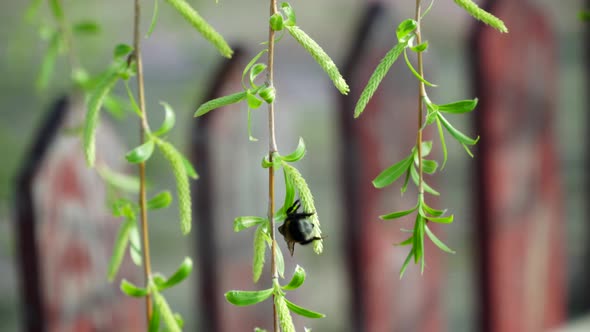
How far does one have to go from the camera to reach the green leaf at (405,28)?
49cm

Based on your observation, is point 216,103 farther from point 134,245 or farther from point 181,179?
point 134,245

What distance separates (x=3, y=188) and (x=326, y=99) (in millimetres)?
941

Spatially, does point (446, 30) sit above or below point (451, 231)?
above

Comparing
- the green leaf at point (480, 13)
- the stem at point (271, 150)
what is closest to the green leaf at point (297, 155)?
the stem at point (271, 150)

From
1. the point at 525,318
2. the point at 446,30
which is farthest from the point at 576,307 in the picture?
the point at 525,318

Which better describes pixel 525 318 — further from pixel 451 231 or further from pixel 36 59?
pixel 36 59

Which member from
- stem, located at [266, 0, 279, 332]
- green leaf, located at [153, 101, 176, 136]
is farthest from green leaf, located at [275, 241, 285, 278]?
green leaf, located at [153, 101, 176, 136]

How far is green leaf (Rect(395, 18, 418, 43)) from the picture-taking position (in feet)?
1.59

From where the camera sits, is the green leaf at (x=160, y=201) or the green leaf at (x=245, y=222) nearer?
the green leaf at (x=245, y=222)

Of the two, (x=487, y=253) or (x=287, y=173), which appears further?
(x=487, y=253)

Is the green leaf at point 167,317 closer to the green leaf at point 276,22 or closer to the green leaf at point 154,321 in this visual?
the green leaf at point 154,321

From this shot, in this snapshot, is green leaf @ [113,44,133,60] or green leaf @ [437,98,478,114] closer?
green leaf @ [437,98,478,114]

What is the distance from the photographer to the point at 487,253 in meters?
1.52

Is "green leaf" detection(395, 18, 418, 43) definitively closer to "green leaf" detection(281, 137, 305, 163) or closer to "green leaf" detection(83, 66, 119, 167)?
"green leaf" detection(281, 137, 305, 163)
